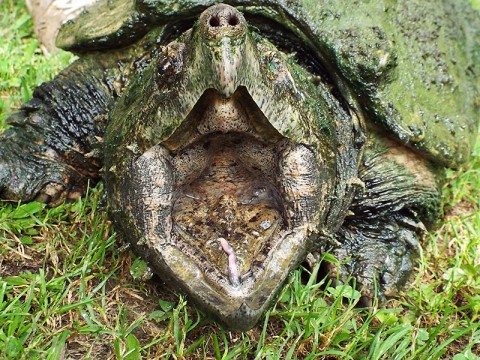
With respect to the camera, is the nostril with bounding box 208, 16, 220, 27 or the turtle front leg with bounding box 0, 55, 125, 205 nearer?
the nostril with bounding box 208, 16, 220, 27

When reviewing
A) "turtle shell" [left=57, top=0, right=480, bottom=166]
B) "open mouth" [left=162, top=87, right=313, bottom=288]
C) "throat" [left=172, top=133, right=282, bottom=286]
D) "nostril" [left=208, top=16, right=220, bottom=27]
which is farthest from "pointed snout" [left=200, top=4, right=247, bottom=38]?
"turtle shell" [left=57, top=0, right=480, bottom=166]

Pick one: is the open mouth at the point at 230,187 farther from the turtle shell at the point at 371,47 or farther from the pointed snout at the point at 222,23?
the turtle shell at the point at 371,47

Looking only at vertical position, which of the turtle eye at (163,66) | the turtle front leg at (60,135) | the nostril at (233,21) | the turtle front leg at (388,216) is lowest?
the turtle front leg at (388,216)

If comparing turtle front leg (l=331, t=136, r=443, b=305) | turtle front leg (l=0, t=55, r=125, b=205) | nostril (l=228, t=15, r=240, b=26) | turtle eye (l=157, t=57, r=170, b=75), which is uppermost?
nostril (l=228, t=15, r=240, b=26)

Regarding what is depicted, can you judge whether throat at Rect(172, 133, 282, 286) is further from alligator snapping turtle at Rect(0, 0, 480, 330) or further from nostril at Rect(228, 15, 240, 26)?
nostril at Rect(228, 15, 240, 26)

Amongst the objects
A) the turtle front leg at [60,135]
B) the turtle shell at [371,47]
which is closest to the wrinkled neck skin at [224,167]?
the turtle shell at [371,47]

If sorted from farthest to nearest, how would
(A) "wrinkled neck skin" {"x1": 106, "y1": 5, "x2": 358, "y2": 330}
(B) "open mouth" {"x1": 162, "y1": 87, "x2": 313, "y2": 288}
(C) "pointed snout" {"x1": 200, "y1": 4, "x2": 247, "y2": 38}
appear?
1. (B) "open mouth" {"x1": 162, "y1": 87, "x2": 313, "y2": 288}
2. (A) "wrinkled neck skin" {"x1": 106, "y1": 5, "x2": 358, "y2": 330}
3. (C) "pointed snout" {"x1": 200, "y1": 4, "x2": 247, "y2": 38}

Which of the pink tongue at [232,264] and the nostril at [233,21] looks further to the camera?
the pink tongue at [232,264]

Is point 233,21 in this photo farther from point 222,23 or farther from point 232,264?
point 232,264
